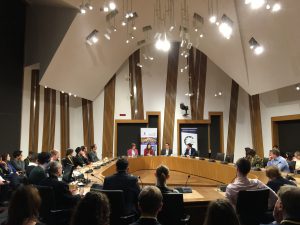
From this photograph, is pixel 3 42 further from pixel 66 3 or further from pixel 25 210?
pixel 25 210

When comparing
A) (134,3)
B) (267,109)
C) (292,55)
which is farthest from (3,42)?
(267,109)

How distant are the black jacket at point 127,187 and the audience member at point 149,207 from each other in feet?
4.02

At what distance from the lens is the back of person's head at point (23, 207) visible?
1741 millimetres

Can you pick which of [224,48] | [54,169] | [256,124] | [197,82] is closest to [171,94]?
[197,82]

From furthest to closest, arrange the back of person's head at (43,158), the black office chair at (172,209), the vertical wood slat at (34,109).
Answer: the vertical wood slat at (34,109) → the back of person's head at (43,158) → the black office chair at (172,209)

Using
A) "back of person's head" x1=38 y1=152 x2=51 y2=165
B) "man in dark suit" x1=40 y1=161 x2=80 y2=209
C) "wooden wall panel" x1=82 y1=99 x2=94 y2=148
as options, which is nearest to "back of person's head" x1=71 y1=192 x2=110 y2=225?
"man in dark suit" x1=40 y1=161 x2=80 y2=209

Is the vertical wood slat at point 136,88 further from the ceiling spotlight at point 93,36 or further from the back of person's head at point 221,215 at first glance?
the back of person's head at point 221,215

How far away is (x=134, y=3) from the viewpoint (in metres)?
8.16

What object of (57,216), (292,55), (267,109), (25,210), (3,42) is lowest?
(57,216)

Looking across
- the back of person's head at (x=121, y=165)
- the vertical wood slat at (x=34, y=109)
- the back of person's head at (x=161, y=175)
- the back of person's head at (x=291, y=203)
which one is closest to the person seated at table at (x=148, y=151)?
the vertical wood slat at (x=34, y=109)

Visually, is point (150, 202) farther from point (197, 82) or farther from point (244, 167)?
point (197, 82)

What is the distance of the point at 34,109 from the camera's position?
10.4 m

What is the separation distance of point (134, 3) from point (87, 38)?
1.66 metres

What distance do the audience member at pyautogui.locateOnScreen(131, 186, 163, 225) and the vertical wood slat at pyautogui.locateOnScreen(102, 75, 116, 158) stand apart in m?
10.3
